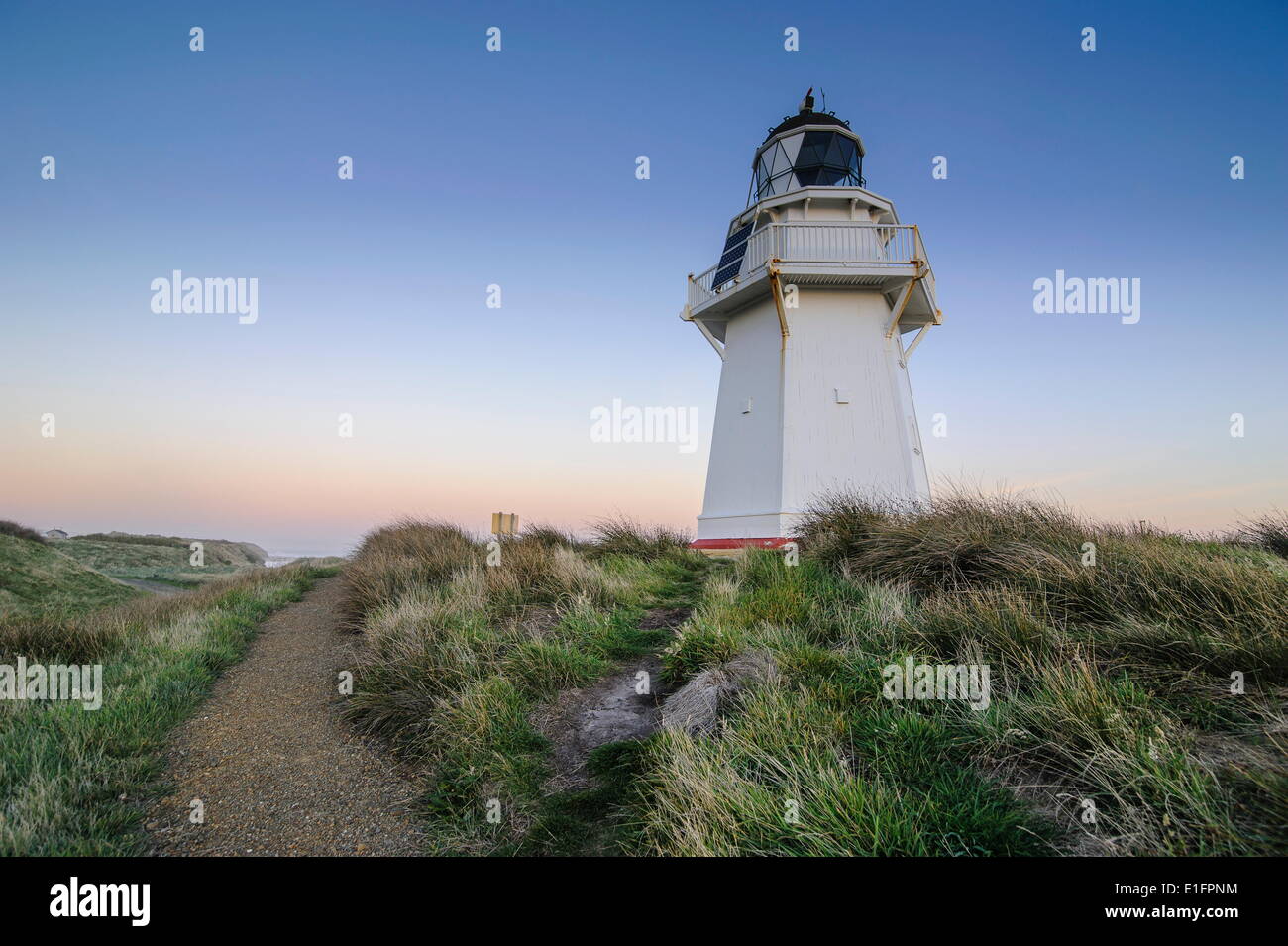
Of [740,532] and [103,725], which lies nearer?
[103,725]

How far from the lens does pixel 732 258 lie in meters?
17.3

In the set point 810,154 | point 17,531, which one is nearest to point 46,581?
point 17,531

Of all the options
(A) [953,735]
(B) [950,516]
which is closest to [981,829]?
(A) [953,735]

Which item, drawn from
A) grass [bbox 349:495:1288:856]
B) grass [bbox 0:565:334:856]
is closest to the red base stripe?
grass [bbox 349:495:1288:856]

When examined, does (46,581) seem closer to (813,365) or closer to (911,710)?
(911,710)

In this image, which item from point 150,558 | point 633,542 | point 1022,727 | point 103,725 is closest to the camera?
point 1022,727

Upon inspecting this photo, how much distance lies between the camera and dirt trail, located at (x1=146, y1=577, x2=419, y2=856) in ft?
11.2

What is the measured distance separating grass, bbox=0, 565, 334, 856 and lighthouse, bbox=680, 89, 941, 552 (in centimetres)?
1068

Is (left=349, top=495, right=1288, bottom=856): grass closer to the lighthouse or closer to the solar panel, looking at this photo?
the lighthouse

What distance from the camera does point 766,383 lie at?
15.0 metres

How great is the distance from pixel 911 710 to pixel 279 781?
14.8ft

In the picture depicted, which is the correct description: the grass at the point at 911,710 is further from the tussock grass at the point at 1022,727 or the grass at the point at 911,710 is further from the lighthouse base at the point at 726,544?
the lighthouse base at the point at 726,544

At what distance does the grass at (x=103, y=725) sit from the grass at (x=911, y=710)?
1.62 m
